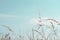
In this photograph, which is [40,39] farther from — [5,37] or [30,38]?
[5,37]

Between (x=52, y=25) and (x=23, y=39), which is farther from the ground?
(x=52, y=25)

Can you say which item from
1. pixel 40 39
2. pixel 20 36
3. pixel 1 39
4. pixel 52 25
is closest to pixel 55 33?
pixel 52 25

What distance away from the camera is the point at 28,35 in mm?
2609

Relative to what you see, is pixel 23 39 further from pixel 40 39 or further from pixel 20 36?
pixel 40 39

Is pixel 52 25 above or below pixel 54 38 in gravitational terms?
above

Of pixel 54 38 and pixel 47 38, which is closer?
pixel 47 38

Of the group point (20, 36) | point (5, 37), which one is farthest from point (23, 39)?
point (5, 37)

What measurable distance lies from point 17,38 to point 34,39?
0.41m

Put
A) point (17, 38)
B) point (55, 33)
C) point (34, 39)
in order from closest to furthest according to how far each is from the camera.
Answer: point (55, 33) → point (34, 39) → point (17, 38)

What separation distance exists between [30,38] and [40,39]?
227mm

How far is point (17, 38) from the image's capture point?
2.69 m

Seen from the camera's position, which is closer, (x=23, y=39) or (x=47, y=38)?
(x=47, y=38)

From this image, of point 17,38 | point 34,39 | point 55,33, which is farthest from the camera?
point 17,38

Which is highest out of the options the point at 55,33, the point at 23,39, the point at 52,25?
the point at 52,25
